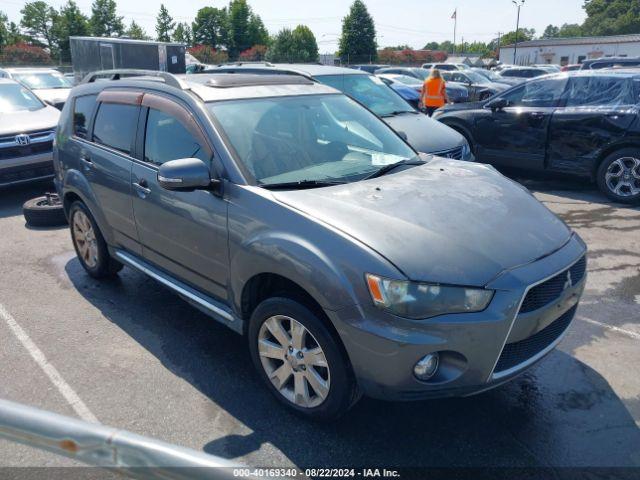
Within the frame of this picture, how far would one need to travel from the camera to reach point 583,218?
672cm

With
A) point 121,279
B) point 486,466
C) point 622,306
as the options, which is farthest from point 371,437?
point 121,279

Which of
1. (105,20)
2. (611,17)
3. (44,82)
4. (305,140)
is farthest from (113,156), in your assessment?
(611,17)

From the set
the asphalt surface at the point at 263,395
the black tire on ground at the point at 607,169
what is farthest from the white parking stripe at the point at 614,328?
the black tire on ground at the point at 607,169

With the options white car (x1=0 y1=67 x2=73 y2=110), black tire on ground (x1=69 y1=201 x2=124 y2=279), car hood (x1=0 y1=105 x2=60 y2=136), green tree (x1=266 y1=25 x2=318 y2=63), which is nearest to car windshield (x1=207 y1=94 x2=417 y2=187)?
black tire on ground (x1=69 y1=201 x2=124 y2=279)

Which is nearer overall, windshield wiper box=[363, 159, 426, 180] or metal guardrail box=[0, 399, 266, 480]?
metal guardrail box=[0, 399, 266, 480]

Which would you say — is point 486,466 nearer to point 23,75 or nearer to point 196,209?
point 196,209

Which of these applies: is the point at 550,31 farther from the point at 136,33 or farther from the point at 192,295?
the point at 192,295

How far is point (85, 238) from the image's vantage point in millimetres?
5039

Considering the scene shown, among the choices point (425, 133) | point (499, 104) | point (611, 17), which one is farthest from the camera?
point (611, 17)

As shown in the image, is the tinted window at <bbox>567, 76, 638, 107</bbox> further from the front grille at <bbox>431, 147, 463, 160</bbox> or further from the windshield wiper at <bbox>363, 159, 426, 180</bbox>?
the windshield wiper at <bbox>363, 159, 426, 180</bbox>

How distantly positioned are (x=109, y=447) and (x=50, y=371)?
2593mm

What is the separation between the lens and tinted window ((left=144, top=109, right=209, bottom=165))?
3.59 meters

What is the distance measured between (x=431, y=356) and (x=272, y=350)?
3.17 ft

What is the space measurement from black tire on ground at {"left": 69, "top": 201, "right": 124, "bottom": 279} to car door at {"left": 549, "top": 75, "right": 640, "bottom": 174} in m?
6.20
